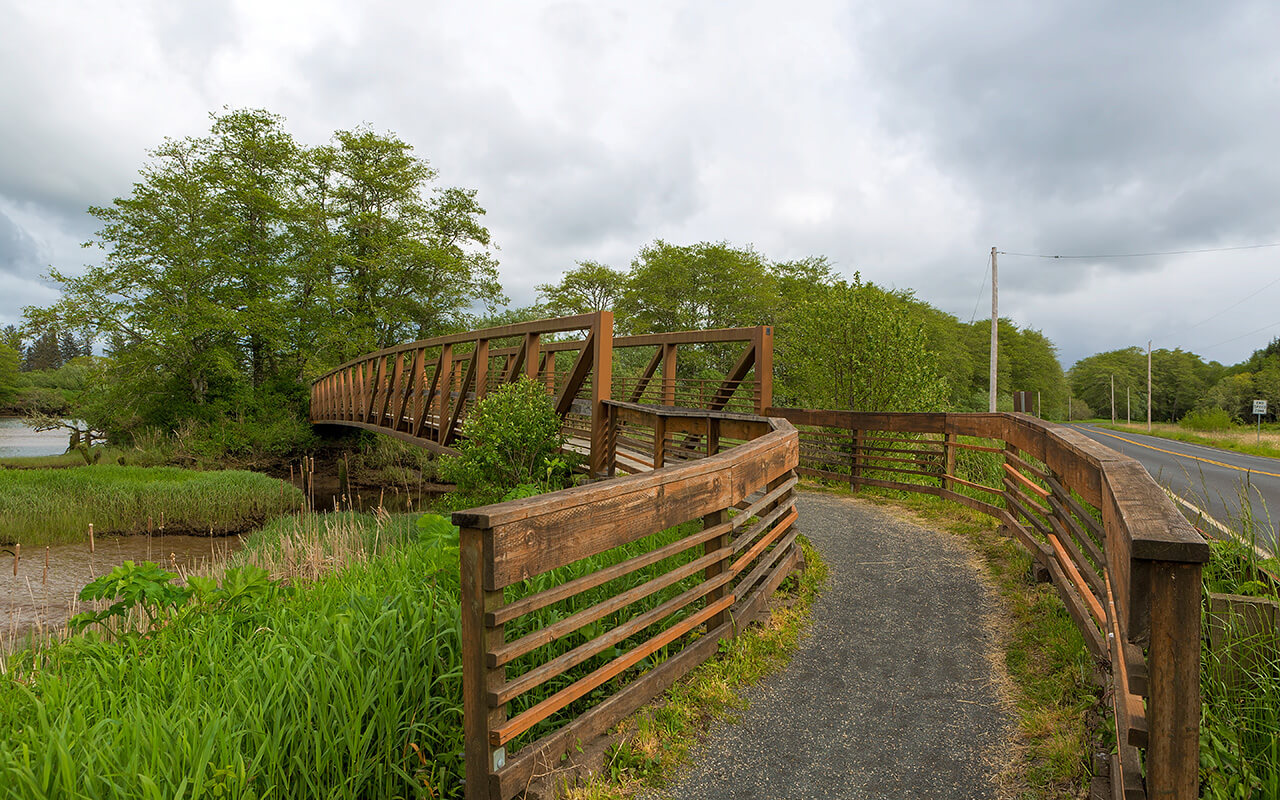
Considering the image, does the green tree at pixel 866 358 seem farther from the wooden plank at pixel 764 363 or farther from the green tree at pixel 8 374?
the green tree at pixel 8 374

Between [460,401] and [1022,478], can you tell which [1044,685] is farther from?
[460,401]

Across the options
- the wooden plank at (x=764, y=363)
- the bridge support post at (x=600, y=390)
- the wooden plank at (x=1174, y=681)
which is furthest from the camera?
the wooden plank at (x=764, y=363)

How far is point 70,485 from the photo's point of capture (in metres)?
16.3

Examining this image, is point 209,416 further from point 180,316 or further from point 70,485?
point 70,485

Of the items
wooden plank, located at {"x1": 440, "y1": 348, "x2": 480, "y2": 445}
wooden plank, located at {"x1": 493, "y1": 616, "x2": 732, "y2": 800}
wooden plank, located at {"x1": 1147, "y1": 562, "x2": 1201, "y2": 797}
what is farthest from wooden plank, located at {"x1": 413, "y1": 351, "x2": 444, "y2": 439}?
wooden plank, located at {"x1": 1147, "y1": 562, "x2": 1201, "y2": 797}

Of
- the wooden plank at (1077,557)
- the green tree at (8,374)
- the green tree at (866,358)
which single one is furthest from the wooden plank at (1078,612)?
the green tree at (8,374)

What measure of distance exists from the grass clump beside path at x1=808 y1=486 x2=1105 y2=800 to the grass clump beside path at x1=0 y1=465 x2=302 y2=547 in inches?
608

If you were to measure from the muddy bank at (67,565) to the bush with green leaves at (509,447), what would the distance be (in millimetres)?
3592

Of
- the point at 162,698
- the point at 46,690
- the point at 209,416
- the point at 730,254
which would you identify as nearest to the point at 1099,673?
the point at 162,698

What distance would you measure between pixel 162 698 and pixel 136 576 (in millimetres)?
1568

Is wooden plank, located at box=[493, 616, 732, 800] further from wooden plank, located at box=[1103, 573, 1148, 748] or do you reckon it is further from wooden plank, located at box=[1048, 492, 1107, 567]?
wooden plank, located at box=[1048, 492, 1107, 567]

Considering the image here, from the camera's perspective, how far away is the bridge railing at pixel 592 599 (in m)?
2.27

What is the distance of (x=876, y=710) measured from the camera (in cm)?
346

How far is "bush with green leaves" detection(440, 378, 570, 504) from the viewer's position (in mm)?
9336
